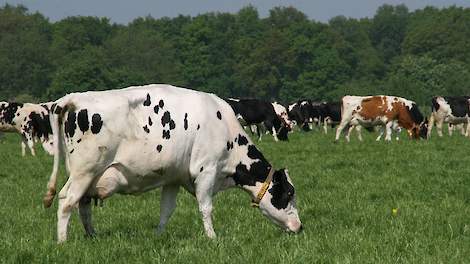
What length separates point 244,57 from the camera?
14888 cm

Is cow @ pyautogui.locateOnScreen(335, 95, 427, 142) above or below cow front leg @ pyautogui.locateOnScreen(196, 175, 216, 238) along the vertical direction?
below

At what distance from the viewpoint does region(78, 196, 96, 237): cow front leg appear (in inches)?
361

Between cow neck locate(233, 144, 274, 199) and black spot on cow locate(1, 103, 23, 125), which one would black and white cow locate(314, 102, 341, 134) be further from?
cow neck locate(233, 144, 274, 199)

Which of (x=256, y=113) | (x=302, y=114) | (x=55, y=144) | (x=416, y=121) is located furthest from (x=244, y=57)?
(x=55, y=144)

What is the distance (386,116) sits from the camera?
30.3 m

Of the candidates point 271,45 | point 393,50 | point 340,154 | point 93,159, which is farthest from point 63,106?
point 393,50

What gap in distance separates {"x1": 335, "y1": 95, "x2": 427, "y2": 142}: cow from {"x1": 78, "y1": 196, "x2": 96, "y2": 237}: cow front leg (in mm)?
21701

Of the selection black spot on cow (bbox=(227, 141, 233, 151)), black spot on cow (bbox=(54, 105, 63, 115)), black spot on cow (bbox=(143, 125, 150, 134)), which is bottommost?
black spot on cow (bbox=(227, 141, 233, 151))

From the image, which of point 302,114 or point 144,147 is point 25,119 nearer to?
point 144,147

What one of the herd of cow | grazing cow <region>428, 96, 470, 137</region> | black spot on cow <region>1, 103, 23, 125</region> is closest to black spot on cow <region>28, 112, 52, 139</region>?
black spot on cow <region>1, 103, 23, 125</region>

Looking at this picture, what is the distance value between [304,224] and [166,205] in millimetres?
2072

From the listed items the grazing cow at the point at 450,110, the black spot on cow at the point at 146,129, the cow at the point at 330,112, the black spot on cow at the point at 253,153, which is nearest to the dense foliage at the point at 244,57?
the cow at the point at 330,112

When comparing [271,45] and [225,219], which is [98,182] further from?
[271,45]

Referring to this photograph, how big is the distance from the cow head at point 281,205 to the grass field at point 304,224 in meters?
0.23
